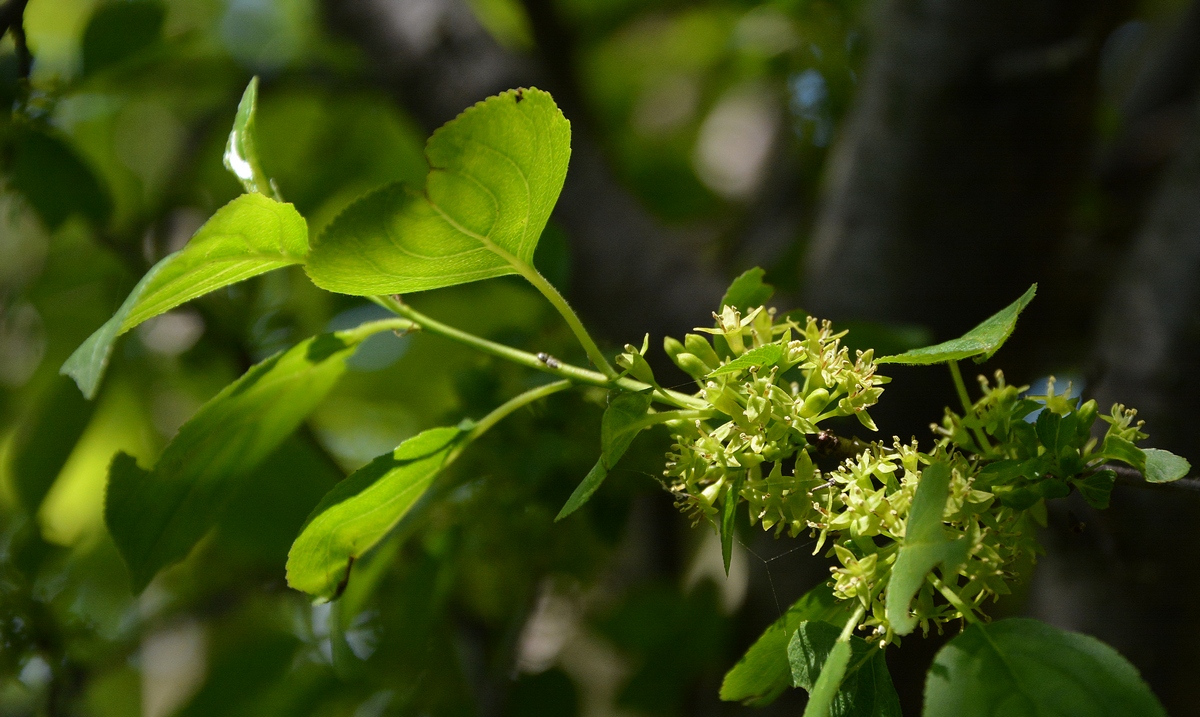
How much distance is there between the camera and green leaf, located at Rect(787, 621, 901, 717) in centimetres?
65

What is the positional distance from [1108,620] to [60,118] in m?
1.81

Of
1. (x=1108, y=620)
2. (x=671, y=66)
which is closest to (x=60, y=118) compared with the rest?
(x=1108, y=620)

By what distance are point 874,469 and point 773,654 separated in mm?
190

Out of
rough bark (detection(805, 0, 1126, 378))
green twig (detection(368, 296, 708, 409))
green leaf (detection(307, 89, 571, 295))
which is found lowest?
rough bark (detection(805, 0, 1126, 378))

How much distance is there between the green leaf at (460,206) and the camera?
0.62 metres

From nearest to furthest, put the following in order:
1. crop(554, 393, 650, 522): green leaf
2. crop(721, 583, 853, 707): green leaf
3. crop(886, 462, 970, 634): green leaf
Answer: crop(886, 462, 970, 634): green leaf, crop(554, 393, 650, 522): green leaf, crop(721, 583, 853, 707): green leaf

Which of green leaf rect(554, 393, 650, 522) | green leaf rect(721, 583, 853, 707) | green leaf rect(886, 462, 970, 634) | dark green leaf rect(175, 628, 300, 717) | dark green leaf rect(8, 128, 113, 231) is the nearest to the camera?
green leaf rect(886, 462, 970, 634)

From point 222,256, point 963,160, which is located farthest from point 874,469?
point 963,160

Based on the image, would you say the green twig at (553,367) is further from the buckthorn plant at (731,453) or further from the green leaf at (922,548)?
the green leaf at (922,548)

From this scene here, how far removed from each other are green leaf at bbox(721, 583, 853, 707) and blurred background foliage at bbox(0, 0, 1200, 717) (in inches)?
15.5

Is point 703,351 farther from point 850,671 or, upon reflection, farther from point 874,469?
point 850,671

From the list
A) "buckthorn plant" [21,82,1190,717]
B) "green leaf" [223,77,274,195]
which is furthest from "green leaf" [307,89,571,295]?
"green leaf" [223,77,274,195]

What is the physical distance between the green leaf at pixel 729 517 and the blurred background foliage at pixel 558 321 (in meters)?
0.39

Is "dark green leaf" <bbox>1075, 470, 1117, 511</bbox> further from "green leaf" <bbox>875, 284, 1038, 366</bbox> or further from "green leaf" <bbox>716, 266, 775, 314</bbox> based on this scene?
"green leaf" <bbox>716, 266, 775, 314</bbox>
